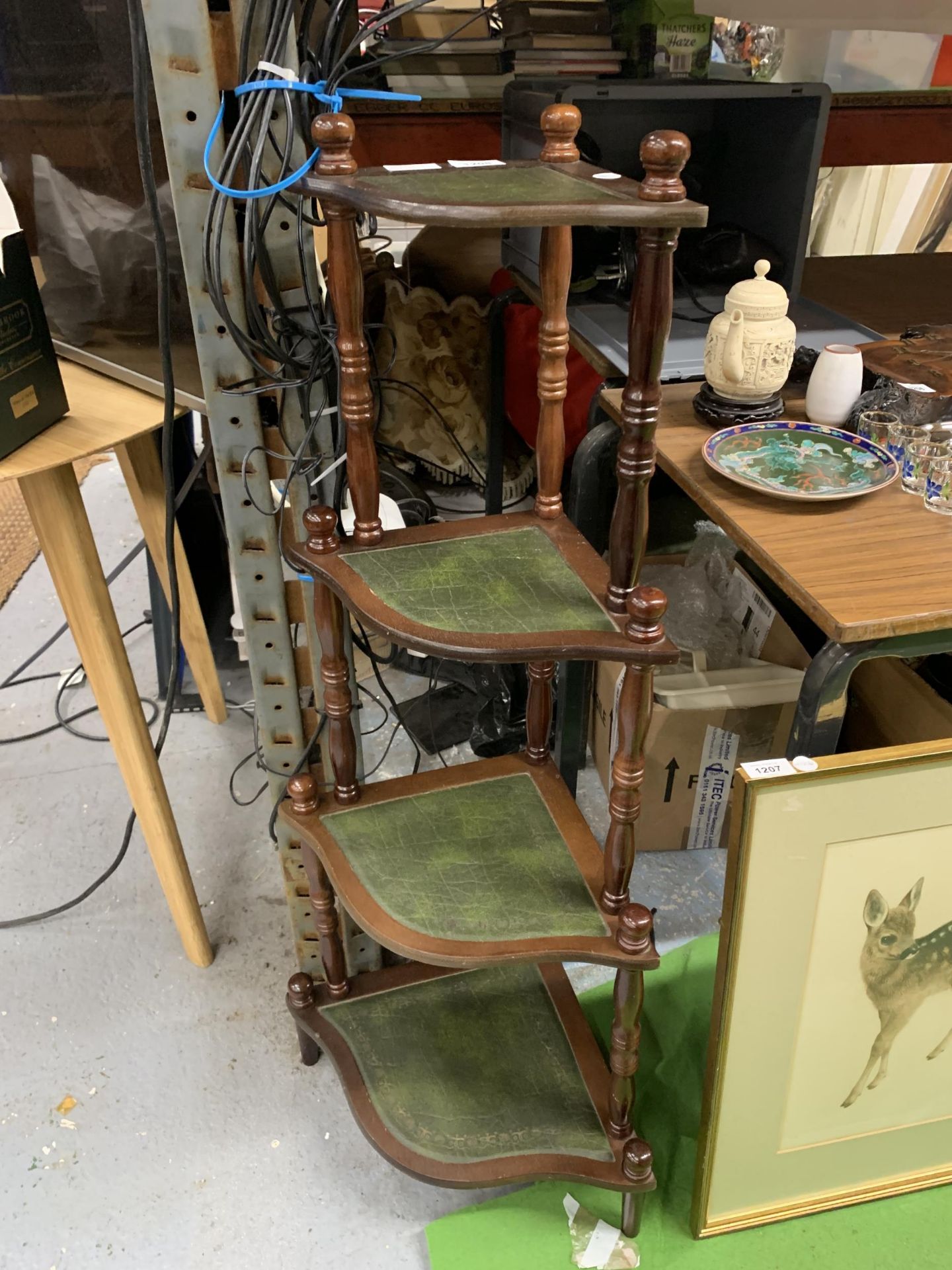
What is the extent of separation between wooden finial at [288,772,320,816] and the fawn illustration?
584 millimetres

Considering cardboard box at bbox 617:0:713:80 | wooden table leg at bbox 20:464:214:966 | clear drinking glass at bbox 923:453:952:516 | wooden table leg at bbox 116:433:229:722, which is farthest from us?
cardboard box at bbox 617:0:713:80

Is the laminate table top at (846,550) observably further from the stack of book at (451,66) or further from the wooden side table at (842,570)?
the stack of book at (451,66)

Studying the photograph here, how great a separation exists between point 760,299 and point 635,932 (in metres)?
0.70

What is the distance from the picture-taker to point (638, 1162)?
973 millimetres

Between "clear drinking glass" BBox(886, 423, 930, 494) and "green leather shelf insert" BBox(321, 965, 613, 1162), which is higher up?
"clear drinking glass" BBox(886, 423, 930, 494)

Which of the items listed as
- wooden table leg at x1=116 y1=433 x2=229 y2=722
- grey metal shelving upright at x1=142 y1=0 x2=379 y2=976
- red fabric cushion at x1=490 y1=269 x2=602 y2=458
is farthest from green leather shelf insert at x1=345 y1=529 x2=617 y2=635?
red fabric cushion at x1=490 y1=269 x2=602 y2=458

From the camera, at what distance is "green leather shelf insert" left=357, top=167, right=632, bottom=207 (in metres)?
0.66

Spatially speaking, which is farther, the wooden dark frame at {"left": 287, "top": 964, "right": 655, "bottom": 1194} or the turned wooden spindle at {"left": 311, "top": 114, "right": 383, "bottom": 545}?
the wooden dark frame at {"left": 287, "top": 964, "right": 655, "bottom": 1194}

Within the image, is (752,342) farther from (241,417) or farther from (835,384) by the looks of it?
(241,417)

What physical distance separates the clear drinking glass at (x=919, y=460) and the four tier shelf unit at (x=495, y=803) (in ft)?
1.16

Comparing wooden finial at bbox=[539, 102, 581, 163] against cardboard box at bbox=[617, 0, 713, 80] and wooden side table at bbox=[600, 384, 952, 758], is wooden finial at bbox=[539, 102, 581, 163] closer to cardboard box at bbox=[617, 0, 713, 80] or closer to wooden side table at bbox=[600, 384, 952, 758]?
wooden side table at bbox=[600, 384, 952, 758]

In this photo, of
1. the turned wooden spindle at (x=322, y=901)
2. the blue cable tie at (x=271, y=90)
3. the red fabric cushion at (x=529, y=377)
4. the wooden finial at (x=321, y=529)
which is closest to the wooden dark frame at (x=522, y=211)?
the blue cable tie at (x=271, y=90)

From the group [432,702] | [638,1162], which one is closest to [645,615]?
[638,1162]

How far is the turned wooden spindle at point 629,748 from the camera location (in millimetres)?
773
